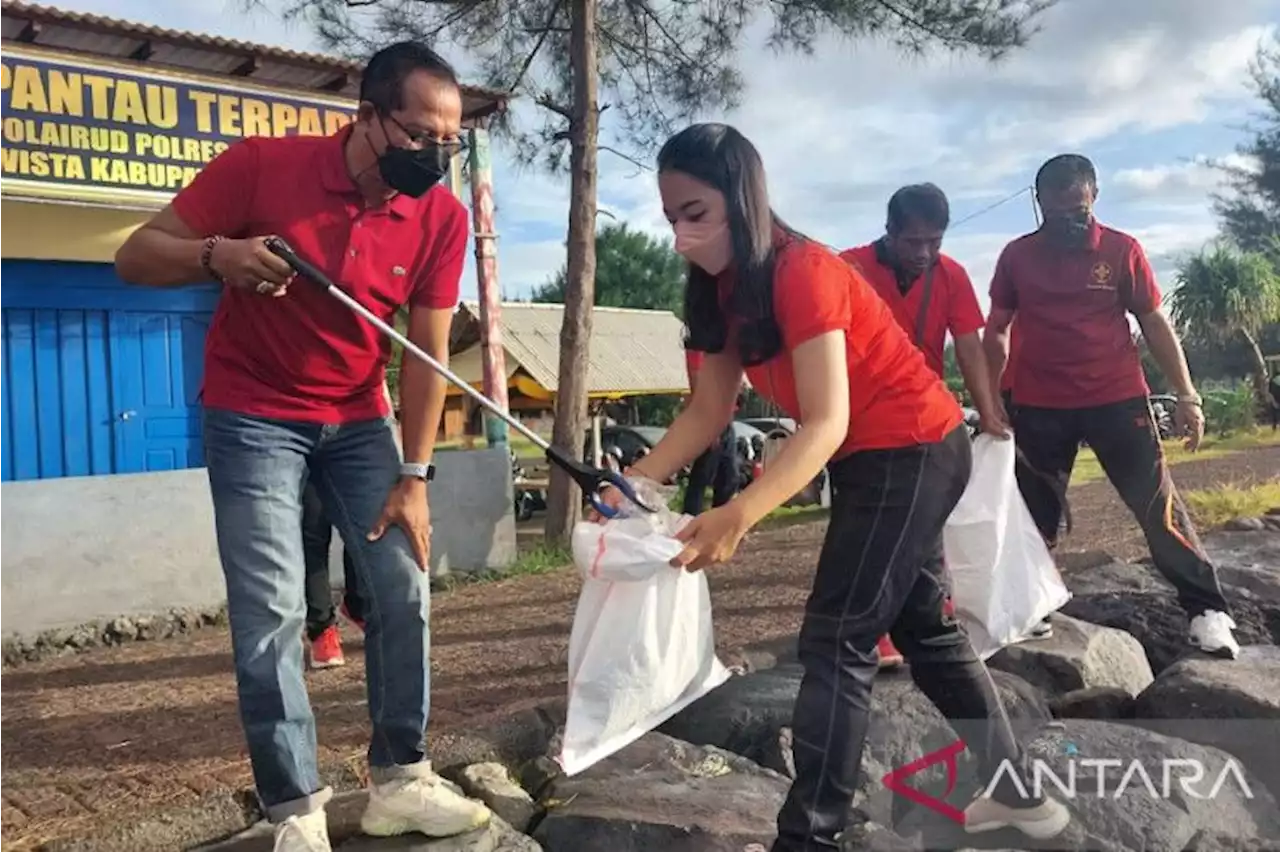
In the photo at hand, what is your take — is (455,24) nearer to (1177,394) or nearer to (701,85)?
(701,85)

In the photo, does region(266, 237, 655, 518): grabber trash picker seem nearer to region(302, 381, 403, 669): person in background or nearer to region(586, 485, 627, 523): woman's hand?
region(586, 485, 627, 523): woman's hand

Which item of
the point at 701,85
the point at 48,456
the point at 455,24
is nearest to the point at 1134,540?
the point at 701,85

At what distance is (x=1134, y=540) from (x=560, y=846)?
5.84 metres

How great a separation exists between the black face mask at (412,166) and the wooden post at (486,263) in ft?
18.6

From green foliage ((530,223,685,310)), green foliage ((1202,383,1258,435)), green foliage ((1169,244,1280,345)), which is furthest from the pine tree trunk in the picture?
green foliage ((530,223,685,310))

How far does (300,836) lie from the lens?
2.54 m

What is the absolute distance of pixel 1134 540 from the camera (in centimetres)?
770

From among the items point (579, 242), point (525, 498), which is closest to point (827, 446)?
point (579, 242)

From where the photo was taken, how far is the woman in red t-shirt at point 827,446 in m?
2.37

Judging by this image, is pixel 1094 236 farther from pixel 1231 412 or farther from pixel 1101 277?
pixel 1231 412

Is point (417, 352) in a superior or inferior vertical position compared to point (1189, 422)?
superior

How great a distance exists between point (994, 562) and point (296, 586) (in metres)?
2.13

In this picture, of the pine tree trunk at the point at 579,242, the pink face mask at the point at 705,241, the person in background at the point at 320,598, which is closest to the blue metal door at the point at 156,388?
the pine tree trunk at the point at 579,242

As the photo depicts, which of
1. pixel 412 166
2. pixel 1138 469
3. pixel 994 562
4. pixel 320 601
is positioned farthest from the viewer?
pixel 320 601
